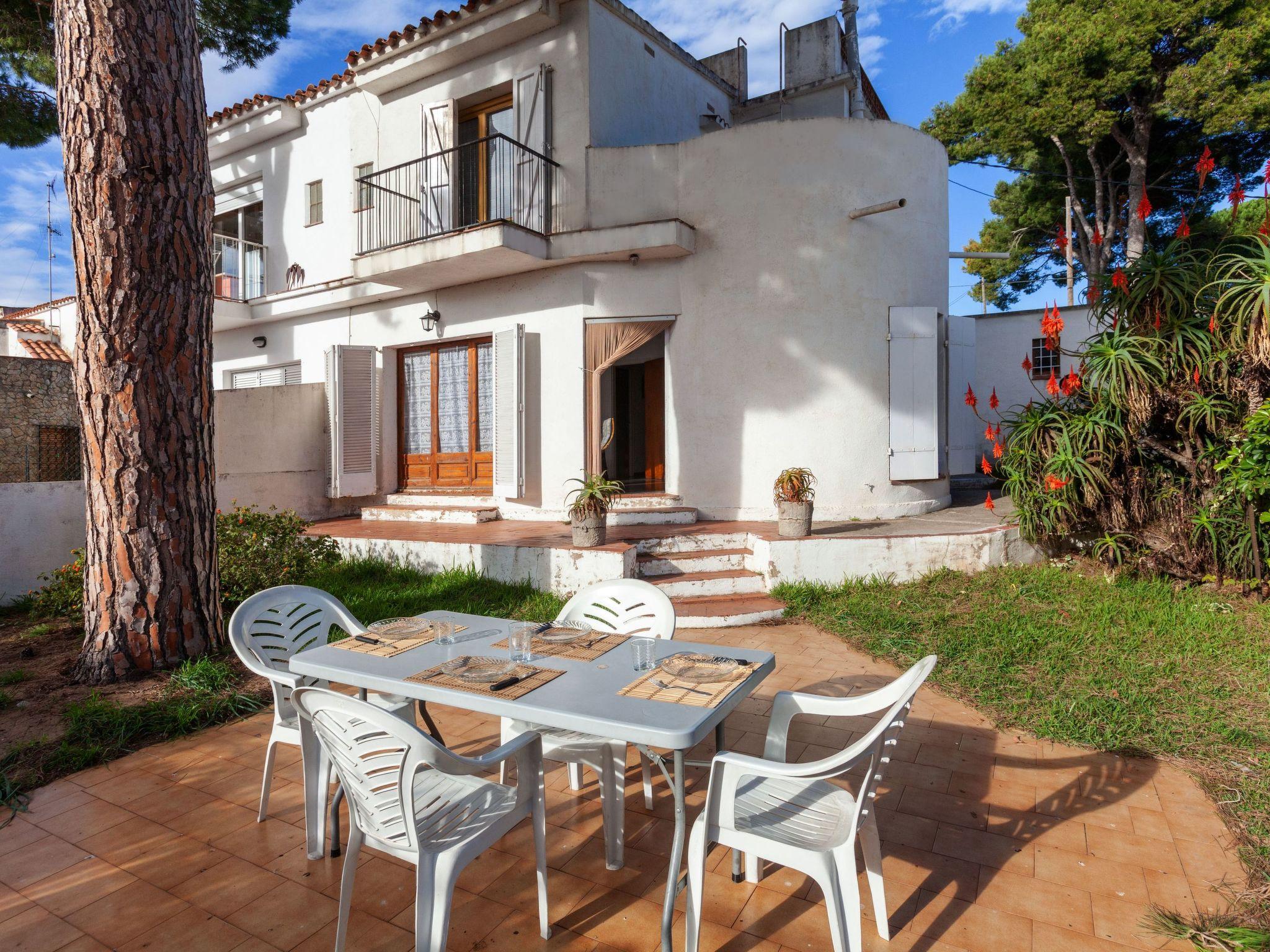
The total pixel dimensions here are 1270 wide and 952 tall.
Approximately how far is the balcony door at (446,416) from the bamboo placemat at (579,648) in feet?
20.1

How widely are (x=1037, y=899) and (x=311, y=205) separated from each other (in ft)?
38.6

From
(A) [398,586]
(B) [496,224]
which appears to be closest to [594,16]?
(B) [496,224]

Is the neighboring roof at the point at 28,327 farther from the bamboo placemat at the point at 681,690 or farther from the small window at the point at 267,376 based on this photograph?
the bamboo placemat at the point at 681,690

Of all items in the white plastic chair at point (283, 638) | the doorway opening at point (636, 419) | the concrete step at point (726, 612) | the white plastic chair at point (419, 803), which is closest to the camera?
the white plastic chair at point (419, 803)

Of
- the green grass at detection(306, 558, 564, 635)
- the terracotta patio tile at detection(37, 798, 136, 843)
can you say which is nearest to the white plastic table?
the terracotta patio tile at detection(37, 798, 136, 843)

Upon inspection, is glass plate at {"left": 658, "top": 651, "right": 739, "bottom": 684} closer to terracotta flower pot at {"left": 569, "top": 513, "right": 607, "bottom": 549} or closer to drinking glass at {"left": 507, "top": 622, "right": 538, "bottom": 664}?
drinking glass at {"left": 507, "top": 622, "right": 538, "bottom": 664}

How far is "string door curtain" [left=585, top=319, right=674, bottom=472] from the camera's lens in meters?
7.99

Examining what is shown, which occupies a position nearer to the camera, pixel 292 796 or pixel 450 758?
pixel 450 758

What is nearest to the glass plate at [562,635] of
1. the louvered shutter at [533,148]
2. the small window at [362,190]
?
the louvered shutter at [533,148]

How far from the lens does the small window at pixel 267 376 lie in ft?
35.0

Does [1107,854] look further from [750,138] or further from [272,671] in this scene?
[750,138]

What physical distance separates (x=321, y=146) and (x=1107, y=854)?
11.9 metres

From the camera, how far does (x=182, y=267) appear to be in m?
4.45

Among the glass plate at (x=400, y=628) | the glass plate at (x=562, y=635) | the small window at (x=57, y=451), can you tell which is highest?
the small window at (x=57, y=451)
